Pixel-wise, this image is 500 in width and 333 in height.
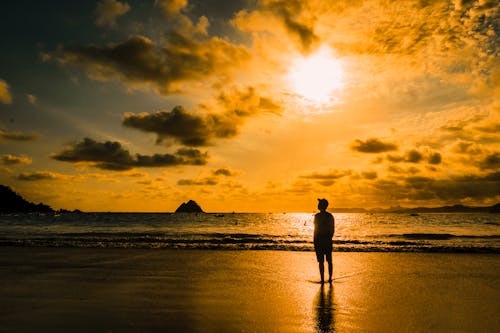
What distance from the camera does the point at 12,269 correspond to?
1496 centimetres

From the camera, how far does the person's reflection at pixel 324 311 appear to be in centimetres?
706

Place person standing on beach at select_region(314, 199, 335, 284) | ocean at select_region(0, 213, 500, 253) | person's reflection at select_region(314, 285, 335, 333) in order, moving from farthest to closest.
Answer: ocean at select_region(0, 213, 500, 253)
person standing on beach at select_region(314, 199, 335, 284)
person's reflection at select_region(314, 285, 335, 333)

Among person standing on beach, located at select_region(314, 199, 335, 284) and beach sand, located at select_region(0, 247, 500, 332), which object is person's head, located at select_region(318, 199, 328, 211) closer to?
person standing on beach, located at select_region(314, 199, 335, 284)

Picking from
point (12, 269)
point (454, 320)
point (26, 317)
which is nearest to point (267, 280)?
point (454, 320)

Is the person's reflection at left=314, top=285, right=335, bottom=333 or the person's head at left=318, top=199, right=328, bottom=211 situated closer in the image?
the person's reflection at left=314, top=285, right=335, bottom=333

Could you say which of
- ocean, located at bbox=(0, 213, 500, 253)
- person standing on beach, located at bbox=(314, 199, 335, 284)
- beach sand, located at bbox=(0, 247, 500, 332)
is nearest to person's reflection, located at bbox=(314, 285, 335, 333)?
beach sand, located at bbox=(0, 247, 500, 332)

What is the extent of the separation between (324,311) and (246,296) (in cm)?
251

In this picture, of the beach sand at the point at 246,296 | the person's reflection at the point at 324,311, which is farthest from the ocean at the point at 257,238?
the person's reflection at the point at 324,311

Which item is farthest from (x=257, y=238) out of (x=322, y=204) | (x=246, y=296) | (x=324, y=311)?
(x=324, y=311)

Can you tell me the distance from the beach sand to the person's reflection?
2 centimetres

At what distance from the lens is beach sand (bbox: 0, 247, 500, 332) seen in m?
7.40

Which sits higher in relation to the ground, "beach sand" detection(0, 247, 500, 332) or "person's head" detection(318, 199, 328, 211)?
"person's head" detection(318, 199, 328, 211)

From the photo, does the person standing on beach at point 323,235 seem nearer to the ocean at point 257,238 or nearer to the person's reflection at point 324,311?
the person's reflection at point 324,311

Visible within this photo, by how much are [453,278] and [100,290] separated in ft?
39.8
